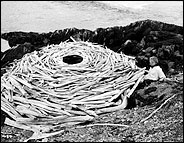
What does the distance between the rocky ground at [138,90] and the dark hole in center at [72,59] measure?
333mm

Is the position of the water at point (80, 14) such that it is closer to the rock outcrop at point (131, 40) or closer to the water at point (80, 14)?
the water at point (80, 14)

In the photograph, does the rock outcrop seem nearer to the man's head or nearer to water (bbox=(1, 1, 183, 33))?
the man's head

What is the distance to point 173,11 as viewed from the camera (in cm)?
444

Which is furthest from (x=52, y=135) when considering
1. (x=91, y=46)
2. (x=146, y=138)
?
(x=91, y=46)

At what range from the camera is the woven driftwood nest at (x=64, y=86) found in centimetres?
277

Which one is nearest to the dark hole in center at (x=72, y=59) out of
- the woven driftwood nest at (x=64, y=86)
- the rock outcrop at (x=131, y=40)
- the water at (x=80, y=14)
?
the woven driftwood nest at (x=64, y=86)

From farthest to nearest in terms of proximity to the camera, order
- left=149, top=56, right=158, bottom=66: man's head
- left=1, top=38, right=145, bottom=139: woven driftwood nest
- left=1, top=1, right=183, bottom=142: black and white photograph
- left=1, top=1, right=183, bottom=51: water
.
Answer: left=1, top=1, right=183, bottom=51: water, left=149, top=56, right=158, bottom=66: man's head, left=1, top=38, right=145, bottom=139: woven driftwood nest, left=1, top=1, right=183, bottom=142: black and white photograph

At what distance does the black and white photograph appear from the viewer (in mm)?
2494

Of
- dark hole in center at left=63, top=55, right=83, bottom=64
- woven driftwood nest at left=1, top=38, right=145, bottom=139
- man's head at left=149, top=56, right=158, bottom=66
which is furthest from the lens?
dark hole in center at left=63, top=55, right=83, bottom=64

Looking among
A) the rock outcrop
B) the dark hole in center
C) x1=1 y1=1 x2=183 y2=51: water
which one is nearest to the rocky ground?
the rock outcrop

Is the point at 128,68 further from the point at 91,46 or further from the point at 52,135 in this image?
the point at 52,135

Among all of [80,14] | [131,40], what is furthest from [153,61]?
[80,14]

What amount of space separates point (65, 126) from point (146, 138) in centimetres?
60

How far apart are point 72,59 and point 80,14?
100cm
